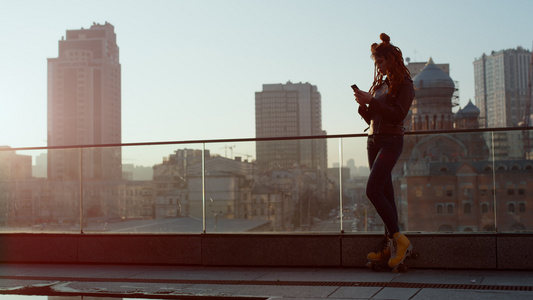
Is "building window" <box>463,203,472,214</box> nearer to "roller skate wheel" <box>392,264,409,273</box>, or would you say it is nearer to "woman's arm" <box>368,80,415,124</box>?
"roller skate wheel" <box>392,264,409,273</box>

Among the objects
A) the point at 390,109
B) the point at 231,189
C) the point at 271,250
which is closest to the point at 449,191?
the point at 390,109

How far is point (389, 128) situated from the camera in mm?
5262

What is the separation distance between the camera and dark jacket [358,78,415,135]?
516 centimetres

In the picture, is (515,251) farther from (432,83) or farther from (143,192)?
(432,83)

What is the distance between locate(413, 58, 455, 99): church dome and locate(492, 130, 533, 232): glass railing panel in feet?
366

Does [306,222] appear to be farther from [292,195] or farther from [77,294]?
[77,294]

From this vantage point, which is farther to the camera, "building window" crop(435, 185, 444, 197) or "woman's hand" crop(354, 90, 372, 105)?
"building window" crop(435, 185, 444, 197)

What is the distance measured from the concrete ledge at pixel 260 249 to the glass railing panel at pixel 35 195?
0.59 ft

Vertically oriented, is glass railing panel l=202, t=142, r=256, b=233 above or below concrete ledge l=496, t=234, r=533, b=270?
above

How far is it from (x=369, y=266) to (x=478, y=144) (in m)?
1.54

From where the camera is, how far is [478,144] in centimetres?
614

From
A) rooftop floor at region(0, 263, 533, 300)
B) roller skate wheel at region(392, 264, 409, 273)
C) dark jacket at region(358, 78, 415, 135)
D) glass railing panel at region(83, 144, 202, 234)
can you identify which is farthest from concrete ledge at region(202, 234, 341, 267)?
dark jacket at region(358, 78, 415, 135)

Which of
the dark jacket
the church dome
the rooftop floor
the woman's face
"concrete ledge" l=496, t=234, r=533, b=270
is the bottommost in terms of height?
the rooftop floor

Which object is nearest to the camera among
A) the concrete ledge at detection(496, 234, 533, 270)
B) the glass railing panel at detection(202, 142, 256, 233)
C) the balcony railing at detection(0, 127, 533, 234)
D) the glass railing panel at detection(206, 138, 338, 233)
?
the concrete ledge at detection(496, 234, 533, 270)
